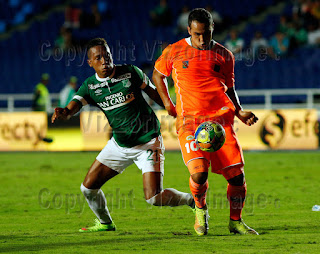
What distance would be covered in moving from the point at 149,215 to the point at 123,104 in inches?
71.6

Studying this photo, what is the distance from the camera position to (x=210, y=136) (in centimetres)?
601

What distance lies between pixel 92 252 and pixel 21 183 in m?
6.30

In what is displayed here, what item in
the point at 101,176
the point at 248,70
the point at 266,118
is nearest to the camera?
the point at 101,176

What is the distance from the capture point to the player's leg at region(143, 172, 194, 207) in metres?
6.61

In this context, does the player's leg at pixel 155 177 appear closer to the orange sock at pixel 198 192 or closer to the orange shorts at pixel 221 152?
the orange sock at pixel 198 192

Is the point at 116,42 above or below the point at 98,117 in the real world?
above

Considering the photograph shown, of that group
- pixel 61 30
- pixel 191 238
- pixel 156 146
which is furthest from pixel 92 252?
pixel 61 30

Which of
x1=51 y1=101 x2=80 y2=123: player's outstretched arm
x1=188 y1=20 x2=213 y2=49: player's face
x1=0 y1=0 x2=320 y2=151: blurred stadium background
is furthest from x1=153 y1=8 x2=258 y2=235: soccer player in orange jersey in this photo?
x1=0 y1=0 x2=320 y2=151: blurred stadium background

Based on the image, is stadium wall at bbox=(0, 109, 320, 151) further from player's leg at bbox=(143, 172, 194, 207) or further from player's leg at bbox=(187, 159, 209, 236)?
player's leg at bbox=(187, 159, 209, 236)

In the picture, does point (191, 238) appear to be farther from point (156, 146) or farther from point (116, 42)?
point (116, 42)

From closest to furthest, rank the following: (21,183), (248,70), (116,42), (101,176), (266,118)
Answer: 1. (101,176)
2. (21,183)
3. (266,118)
4. (248,70)
5. (116,42)

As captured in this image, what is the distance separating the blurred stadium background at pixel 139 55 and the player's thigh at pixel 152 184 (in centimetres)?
986

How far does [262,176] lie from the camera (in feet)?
39.4

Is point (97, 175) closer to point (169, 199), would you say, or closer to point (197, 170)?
point (169, 199)
